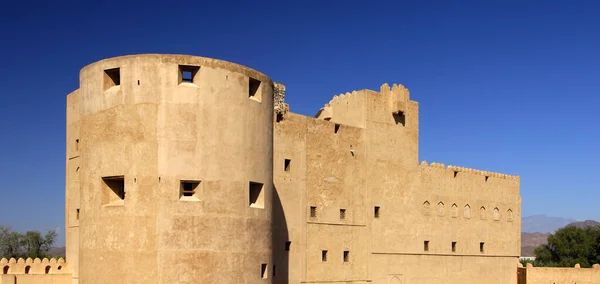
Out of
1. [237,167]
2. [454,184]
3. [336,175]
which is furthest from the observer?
[454,184]

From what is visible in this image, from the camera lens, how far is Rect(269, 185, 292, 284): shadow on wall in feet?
76.3

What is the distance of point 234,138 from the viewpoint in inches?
714

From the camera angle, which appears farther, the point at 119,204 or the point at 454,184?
the point at 454,184

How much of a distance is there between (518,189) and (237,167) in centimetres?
2280

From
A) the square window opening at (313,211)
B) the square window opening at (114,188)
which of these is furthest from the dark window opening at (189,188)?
the square window opening at (313,211)

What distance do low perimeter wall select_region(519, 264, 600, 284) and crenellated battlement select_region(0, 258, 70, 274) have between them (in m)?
22.9

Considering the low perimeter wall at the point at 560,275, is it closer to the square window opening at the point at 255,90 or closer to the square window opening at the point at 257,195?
the square window opening at the point at 257,195

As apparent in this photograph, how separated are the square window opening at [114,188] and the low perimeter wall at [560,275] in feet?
Answer: 77.9

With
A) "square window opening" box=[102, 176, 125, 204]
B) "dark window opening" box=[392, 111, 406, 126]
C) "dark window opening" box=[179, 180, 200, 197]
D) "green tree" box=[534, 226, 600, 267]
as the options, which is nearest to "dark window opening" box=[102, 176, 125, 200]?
"square window opening" box=[102, 176, 125, 204]

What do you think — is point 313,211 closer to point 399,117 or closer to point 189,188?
point 399,117

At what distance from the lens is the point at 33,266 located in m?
22.0

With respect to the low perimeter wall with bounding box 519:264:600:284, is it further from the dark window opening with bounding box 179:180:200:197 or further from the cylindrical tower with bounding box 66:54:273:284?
the dark window opening with bounding box 179:180:200:197

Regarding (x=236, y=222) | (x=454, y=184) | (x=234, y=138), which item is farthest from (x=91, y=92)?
(x=454, y=184)

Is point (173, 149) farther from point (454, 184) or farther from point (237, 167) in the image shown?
point (454, 184)
